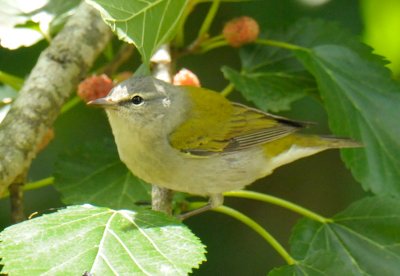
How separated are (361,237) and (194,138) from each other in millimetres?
915

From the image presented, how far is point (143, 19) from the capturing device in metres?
2.98

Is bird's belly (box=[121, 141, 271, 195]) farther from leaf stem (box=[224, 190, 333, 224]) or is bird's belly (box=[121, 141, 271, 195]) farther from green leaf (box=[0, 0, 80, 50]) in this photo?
green leaf (box=[0, 0, 80, 50])

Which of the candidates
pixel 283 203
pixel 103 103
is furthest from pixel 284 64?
pixel 103 103

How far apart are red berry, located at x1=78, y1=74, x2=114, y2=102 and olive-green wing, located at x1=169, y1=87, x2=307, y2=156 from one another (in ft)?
1.33

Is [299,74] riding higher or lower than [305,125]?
higher

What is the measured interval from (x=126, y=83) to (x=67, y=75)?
0.27 metres

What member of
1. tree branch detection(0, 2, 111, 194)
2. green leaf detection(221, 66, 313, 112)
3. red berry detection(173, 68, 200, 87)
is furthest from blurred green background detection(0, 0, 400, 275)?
tree branch detection(0, 2, 111, 194)

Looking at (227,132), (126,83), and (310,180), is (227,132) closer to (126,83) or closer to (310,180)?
(126,83)

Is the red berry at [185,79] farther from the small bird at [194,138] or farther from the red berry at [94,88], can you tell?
the red berry at [94,88]

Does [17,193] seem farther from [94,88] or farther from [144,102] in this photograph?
[144,102]

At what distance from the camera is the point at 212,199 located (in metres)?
3.81

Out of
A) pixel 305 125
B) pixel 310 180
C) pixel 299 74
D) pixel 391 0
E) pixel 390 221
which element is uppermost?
pixel 391 0

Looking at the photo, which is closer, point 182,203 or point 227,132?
point 182,203

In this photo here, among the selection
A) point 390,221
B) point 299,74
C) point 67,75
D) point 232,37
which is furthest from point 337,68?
point 67,75
